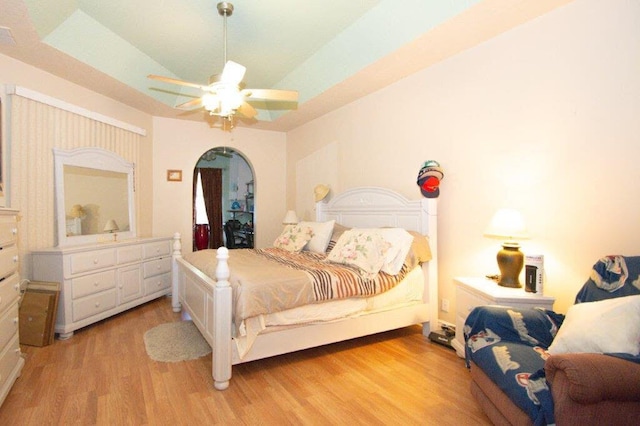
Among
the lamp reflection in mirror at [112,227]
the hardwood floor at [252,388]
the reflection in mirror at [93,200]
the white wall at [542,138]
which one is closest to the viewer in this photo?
the hardwood floor at [252,388]

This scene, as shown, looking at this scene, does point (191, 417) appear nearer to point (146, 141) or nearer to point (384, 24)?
point (384, 24)

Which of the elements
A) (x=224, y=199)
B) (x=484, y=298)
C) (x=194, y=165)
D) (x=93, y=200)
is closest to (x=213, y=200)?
(x=224, y=199)

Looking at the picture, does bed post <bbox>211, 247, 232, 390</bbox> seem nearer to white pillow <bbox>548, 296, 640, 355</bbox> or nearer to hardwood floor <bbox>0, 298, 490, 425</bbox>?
hardwood floor <bbox>0, 298, 490, 425</bbox>

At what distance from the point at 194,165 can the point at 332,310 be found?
3.65 meters

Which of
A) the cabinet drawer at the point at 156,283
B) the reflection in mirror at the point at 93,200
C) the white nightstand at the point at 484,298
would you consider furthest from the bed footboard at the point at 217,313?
the white nightstand at the point at 484,298

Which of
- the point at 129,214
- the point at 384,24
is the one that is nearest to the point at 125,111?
the point at 129,214

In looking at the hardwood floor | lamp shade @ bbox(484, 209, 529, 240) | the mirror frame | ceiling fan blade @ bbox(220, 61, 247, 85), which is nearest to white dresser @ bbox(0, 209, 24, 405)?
the hardwood floor

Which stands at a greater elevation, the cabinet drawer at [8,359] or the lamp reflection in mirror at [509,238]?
the lamp reflection in mirror at [509,238]

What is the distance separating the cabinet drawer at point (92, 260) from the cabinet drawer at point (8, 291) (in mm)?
892

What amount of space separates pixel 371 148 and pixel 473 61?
144cm

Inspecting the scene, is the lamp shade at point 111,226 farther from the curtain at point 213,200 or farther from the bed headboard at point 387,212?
the curtain at point 213,200

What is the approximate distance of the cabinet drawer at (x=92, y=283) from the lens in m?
3.19

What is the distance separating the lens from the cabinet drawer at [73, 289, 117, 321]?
3.18 metres

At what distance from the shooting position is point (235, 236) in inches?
316
